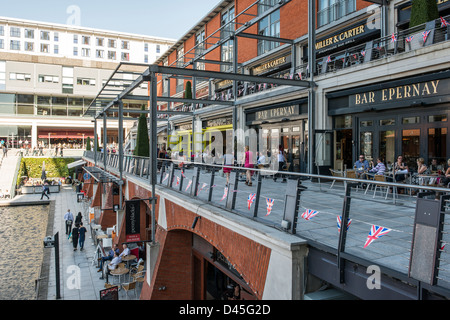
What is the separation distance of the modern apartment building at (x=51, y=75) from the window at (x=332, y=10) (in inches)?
2110

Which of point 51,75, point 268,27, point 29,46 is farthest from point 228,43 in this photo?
point 29,46

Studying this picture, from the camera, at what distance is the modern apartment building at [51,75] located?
57344mm

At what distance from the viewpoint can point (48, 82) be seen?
196ft

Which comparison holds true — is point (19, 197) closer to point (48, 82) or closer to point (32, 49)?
A: point (48, 82)

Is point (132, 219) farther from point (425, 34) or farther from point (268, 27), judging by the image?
point (268, 27)

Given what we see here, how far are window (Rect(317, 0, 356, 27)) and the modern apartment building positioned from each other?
53597 millimetres

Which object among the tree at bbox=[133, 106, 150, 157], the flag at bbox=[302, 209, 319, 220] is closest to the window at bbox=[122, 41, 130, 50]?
the tree at bbox=[133, 106, 150, 157]

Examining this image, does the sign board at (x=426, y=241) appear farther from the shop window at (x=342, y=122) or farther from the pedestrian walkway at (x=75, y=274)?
the pedestrian walkway at (x=75, y=274)

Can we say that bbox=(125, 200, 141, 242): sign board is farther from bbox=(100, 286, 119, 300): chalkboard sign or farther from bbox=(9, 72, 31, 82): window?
bbox=(9, 72, 31, 82): window

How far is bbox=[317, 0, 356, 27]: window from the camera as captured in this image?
Answer: 53.9ft

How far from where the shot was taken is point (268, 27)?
2264cm

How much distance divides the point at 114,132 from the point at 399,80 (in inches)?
2568

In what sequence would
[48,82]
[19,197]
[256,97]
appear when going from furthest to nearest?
[48,82]
[19,197]
[256,97]
